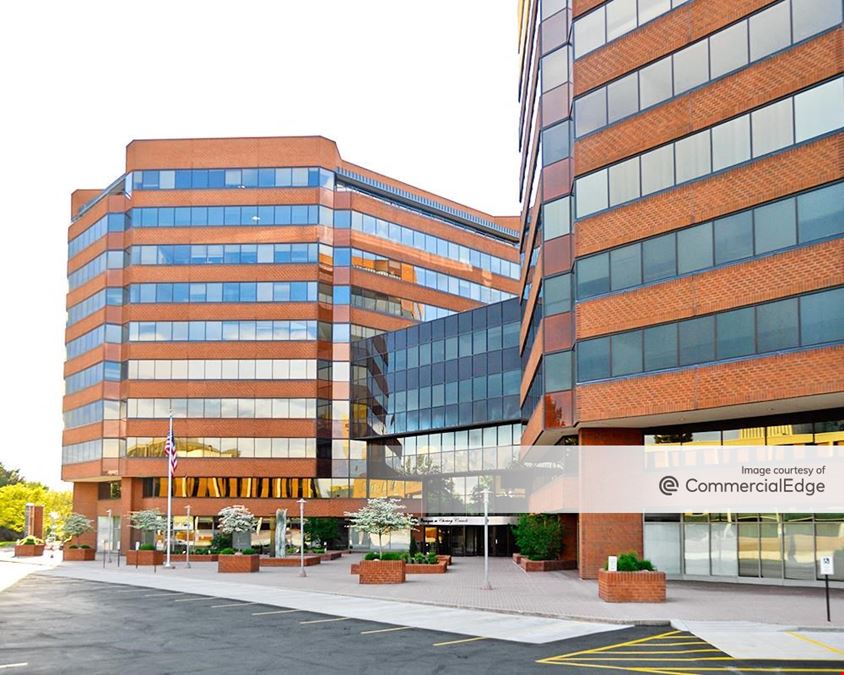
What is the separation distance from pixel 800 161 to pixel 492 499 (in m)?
36.3

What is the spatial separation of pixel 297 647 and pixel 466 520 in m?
41.8

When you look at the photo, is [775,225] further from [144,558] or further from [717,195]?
[144,558]

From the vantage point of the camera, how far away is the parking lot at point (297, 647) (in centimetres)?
1812

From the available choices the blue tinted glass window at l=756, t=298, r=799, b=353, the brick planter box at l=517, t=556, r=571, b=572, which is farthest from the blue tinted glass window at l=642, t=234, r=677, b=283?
the brick planter box at l=517, t=556, r=571, b=572

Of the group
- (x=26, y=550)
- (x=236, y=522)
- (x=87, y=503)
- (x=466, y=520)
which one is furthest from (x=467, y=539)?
(x=87, y=503)

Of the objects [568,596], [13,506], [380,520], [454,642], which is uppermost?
[380,520]

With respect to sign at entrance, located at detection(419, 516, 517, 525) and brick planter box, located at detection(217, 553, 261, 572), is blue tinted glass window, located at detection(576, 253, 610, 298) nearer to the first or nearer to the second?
brick planter box, located at detection(217, 553, 261, 572)

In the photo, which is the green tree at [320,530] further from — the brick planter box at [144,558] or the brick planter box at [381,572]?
the brick planter box at [381,572]

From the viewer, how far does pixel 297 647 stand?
68.7ft

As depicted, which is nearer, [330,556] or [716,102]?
[716,102]

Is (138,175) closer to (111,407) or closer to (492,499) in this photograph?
(111,407)

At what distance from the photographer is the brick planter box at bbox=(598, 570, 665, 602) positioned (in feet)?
92.7

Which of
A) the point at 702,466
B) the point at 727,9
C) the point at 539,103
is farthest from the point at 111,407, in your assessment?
the point at 727,9

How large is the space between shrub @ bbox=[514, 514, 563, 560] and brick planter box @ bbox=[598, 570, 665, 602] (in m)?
17.7
